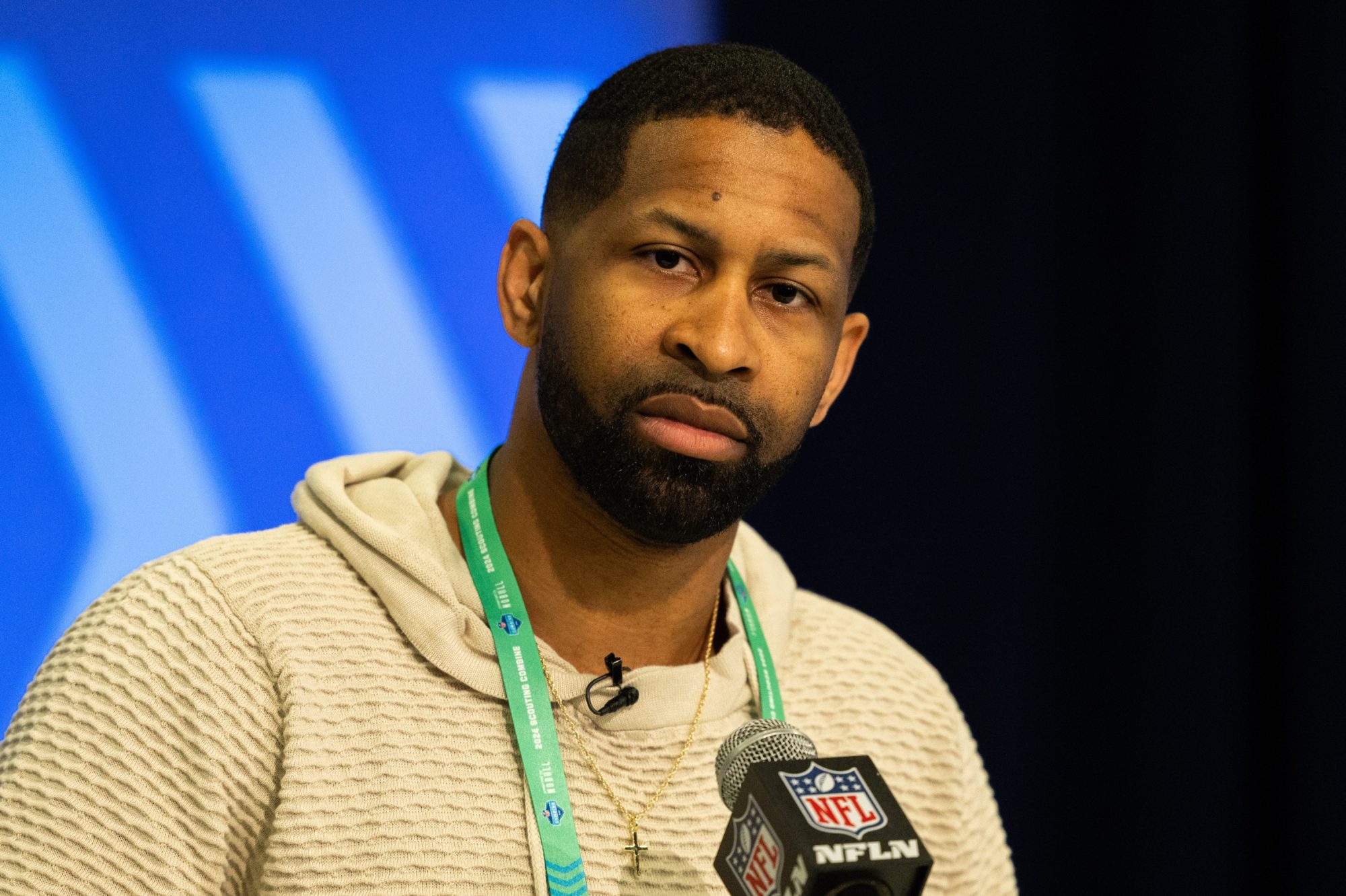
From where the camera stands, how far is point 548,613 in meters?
1.76

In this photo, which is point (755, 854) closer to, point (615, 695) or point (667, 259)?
point (615, 695)

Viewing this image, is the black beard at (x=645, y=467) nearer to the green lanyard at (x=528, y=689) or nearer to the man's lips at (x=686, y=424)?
the man's lips at (x=686, y=424)

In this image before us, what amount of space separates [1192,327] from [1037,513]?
0.56m

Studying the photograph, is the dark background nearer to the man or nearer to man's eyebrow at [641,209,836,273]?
the man

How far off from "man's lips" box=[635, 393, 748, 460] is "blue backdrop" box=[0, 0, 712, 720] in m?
1.14

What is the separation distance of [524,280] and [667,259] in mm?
275

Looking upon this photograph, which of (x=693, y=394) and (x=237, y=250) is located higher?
(x=237, y=250)

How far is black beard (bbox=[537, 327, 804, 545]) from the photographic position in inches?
64.1

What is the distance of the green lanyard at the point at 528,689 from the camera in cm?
157

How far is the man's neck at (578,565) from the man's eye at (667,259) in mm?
282

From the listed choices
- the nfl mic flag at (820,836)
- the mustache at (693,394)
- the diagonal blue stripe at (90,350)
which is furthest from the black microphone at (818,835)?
the diagonal blue stripe at (90,350)

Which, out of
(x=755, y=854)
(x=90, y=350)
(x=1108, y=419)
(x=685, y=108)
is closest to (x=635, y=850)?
(x=755, y=854)

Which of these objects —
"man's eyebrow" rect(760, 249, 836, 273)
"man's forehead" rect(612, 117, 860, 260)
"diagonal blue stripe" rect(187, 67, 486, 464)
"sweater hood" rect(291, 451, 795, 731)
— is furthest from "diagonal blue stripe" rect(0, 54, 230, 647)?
"man's eyebrow" rect(760, 249, 836, 273)

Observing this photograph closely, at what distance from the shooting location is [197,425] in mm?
2445
